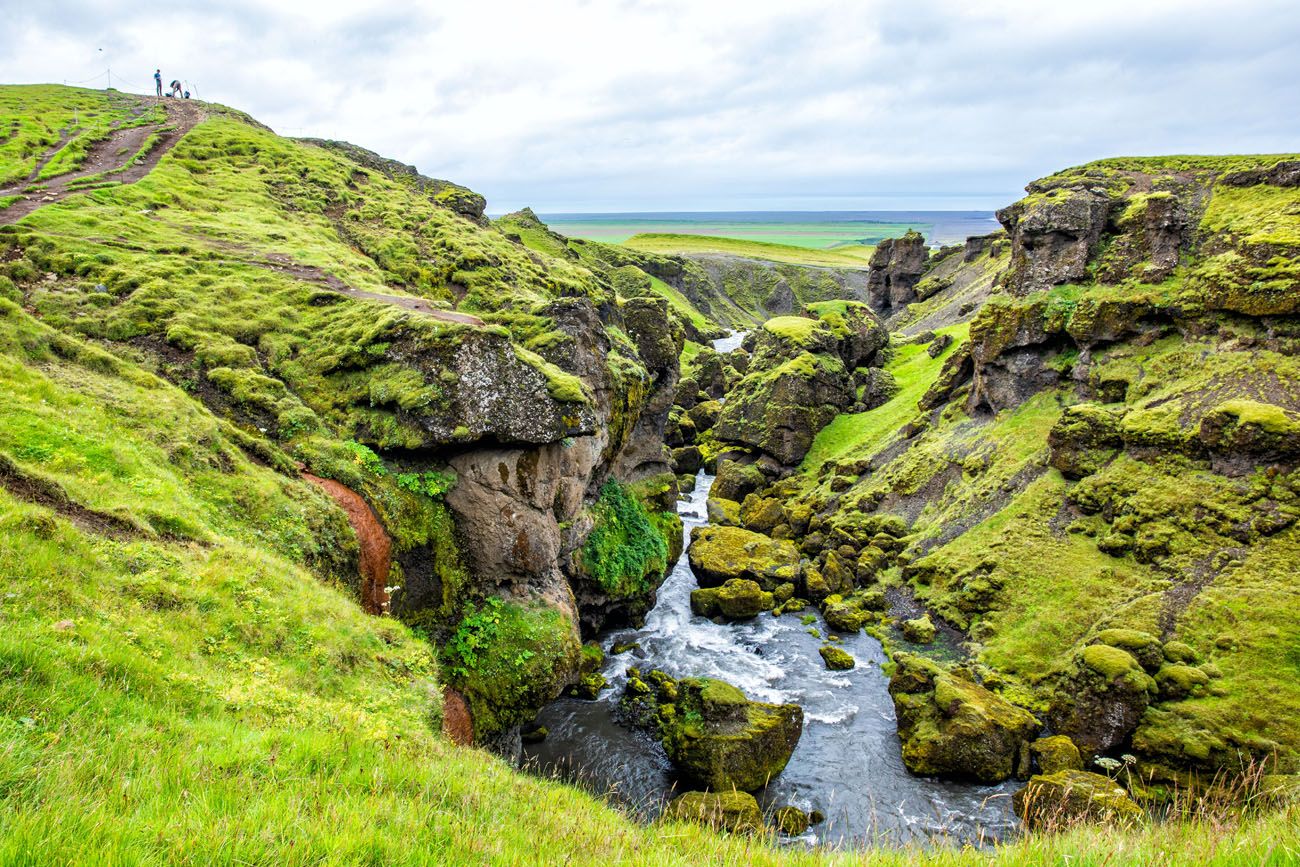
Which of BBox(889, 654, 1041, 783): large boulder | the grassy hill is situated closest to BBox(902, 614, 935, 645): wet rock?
BBox(889, 654, 1041, 783): large boulder

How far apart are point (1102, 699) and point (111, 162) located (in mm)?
64593

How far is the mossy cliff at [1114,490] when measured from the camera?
24.0 meters

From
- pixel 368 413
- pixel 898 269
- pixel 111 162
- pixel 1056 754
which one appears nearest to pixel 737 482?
pixel 1056 754

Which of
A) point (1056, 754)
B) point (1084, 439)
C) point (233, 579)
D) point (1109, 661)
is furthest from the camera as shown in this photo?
point (1084, 439)

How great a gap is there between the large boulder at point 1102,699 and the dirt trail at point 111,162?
4713cm

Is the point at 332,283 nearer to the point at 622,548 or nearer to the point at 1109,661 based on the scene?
the point at 622,548

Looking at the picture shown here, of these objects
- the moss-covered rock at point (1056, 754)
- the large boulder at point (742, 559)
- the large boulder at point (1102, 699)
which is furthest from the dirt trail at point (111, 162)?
the large boulder at point (1102, 699)

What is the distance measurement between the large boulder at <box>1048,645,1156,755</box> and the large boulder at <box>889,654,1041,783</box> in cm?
127

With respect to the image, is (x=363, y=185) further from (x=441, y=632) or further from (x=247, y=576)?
(x=247, y=576)

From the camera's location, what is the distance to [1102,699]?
2383 centimetres

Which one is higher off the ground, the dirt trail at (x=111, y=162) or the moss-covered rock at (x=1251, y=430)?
the dirt trail at (x=111, y=162)

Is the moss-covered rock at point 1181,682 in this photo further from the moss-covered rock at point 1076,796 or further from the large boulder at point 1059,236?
the large boulder at point 1059,236

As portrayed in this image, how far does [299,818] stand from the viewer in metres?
5.29

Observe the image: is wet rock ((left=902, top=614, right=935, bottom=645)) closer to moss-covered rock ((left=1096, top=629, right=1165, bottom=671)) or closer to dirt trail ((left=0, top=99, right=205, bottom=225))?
moss-covered rock ((left=1096, top=629, right=1165, bottom=671))
